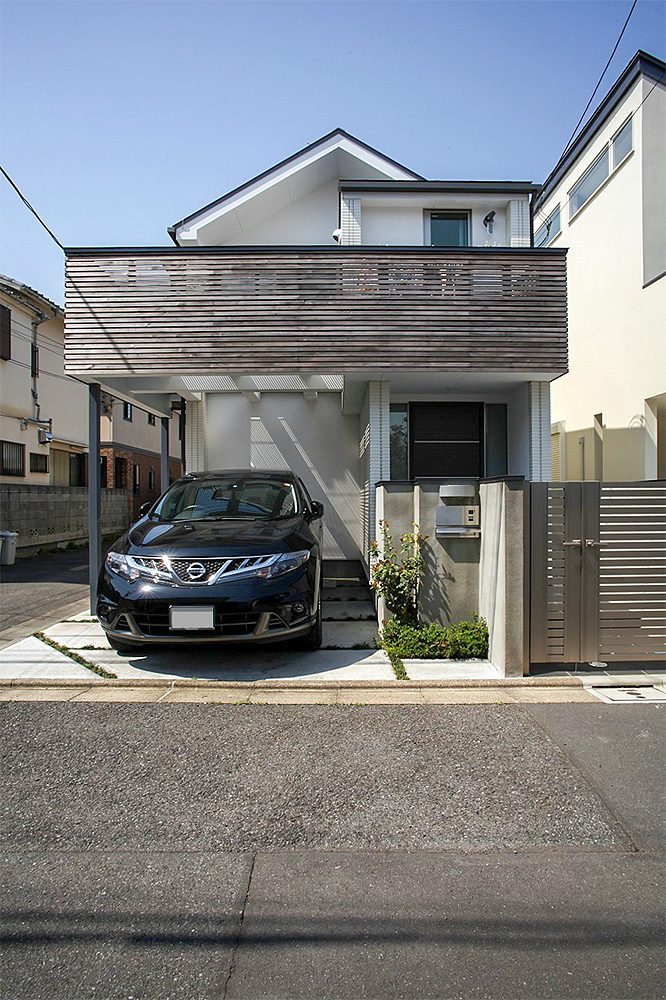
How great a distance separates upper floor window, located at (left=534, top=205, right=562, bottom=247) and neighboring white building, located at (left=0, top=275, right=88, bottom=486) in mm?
11145

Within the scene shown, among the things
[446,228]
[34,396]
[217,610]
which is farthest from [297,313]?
[34,396]

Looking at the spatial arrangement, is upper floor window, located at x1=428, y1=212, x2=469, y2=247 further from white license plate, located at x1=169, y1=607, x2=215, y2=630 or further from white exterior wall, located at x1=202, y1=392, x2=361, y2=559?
white license plate, located at x1=169, y1=607, x2=215, y2=630

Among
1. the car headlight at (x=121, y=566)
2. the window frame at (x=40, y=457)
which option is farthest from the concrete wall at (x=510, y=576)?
the window frame at (x=40, y=457)

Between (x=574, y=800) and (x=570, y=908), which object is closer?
(x=570, y=908)

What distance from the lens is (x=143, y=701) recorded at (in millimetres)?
4094

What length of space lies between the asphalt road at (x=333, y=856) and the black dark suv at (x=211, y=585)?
0.84 metres

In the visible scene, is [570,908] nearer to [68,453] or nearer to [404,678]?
[404,678]

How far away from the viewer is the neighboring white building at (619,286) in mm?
8812

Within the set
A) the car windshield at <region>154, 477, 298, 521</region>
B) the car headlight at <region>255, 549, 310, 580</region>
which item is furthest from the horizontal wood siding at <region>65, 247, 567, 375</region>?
the car headlight at <region>255, 549, 310, 580</region>

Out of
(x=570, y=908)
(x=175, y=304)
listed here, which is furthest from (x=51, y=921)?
(x=175, y=304)

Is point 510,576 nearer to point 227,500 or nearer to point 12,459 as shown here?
point 227,500

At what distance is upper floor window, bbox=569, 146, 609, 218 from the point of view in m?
10.7

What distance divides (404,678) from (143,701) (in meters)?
1.85

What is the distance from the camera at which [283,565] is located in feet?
15.6
